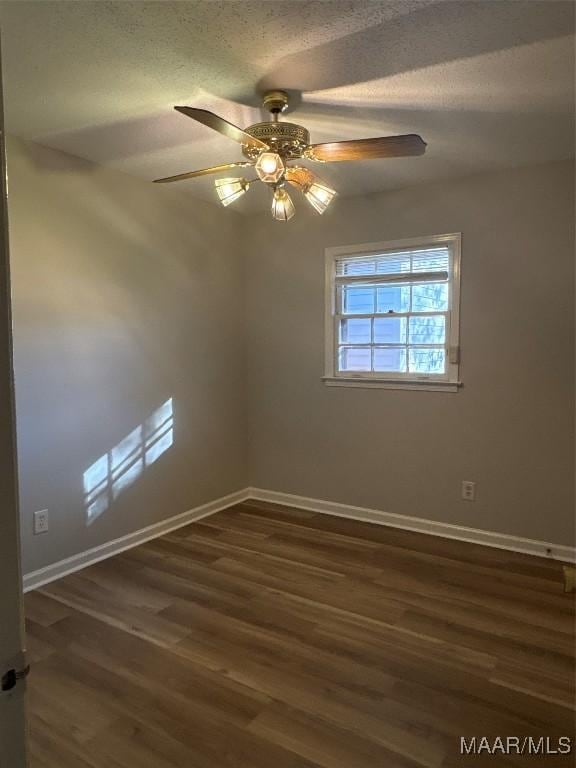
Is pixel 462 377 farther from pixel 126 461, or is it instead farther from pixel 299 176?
pixel 126 461

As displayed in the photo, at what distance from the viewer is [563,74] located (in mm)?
2164

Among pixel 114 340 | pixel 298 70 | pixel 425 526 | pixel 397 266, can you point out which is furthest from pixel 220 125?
pixel 425 526

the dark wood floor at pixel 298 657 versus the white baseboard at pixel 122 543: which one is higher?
the white baseboard at pixel 122 543

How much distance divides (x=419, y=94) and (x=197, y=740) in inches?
110

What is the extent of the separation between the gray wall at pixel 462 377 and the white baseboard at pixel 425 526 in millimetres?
62

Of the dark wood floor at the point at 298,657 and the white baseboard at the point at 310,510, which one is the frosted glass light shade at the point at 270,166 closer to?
the dark wood floor at the point at 298,657

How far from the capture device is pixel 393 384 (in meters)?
3.90

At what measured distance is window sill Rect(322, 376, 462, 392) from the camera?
3.68m

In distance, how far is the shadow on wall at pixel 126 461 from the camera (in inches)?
131

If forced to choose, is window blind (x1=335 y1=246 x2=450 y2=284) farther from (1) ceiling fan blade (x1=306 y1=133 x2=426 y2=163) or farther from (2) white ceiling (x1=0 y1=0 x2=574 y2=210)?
(1) ceiling fan blade (x1=306 y1=133 x2=426 y2=163)

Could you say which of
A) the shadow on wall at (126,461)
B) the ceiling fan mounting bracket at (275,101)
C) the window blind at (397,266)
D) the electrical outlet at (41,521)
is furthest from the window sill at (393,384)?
the electrical outlet at (41,521)

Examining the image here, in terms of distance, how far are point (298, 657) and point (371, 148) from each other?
2.24 meters

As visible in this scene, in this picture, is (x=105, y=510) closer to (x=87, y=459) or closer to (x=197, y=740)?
(x=87, y=459)

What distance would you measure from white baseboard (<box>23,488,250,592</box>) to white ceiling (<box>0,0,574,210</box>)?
2489mm
